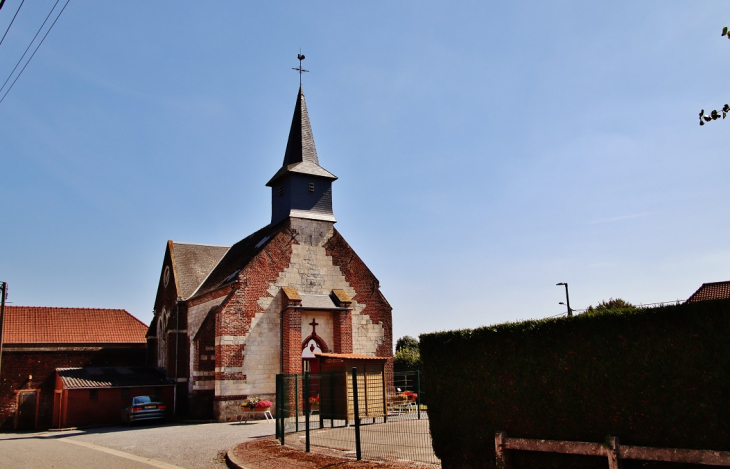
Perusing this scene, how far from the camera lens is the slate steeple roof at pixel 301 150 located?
28.3 m

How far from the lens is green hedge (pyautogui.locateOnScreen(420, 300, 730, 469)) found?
6590 millimetres

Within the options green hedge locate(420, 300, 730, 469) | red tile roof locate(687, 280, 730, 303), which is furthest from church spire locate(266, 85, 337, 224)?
red tile roof locate(687, 280, 730, 303)

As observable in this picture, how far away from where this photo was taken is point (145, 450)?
15.3 meters

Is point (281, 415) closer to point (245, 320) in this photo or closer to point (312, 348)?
point (245, 320)

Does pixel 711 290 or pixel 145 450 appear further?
pixel 711 290

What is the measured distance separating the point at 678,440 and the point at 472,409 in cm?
320

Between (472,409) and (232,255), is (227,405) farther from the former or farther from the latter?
(472,409)

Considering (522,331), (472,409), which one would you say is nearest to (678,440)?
(522,331)

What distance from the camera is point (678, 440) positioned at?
668cm

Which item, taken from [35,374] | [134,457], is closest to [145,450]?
[134,457]

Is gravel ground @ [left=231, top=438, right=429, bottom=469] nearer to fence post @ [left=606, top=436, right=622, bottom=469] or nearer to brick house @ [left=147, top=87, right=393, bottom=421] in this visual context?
fence post @ [left=606, top=436, right=622, bottom=469]

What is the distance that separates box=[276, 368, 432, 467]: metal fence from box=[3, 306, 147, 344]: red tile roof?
27.1 metres

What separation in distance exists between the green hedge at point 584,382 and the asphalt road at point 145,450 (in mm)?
5945

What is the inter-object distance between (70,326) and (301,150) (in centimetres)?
2320
